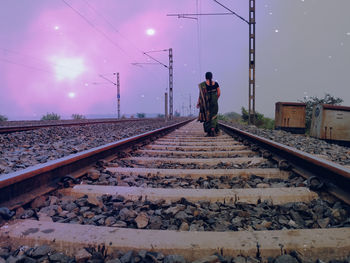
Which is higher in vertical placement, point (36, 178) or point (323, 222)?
point (36, 178)

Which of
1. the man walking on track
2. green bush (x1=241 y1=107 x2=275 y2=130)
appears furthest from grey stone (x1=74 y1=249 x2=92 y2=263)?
green bush (x1=241 y1=107 x2=275 y2=130)

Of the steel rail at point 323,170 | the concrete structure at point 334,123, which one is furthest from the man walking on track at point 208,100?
the concrete structure at point 334,123

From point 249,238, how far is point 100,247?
0.73m

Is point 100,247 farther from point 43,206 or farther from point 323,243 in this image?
point 323,243

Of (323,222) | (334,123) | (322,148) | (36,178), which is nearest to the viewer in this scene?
(323,222)

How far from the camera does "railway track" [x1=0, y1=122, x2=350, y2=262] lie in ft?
3.88


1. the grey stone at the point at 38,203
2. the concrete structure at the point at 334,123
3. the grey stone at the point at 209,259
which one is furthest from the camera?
the concrete structure at the point at 334,123

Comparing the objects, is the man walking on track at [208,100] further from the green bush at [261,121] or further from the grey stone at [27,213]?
the green bush at [261,121]

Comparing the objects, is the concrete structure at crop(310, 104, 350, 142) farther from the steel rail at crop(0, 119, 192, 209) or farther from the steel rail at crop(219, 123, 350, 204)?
the steel rail at crop(0, 119, 192, 209)

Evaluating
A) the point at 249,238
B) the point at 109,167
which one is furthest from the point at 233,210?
the point at 109,167

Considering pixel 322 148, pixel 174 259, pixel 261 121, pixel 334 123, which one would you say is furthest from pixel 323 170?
pixel 261 121

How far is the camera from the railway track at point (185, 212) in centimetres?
118

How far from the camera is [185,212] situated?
1.62 metres

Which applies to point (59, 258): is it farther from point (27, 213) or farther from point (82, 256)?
point (27, 213)
